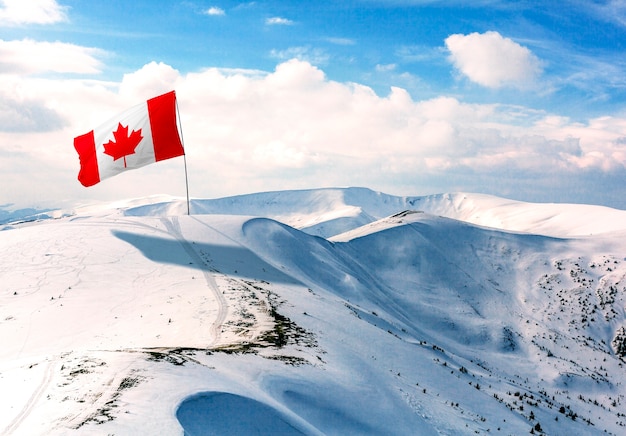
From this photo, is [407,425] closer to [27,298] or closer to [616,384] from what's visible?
[27,298]

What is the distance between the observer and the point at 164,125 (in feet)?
100

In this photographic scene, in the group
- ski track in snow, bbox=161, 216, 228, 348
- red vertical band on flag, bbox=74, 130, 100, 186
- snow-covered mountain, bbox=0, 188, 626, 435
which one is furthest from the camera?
red vertical band on flag, bbox=74, 130, 100, 186

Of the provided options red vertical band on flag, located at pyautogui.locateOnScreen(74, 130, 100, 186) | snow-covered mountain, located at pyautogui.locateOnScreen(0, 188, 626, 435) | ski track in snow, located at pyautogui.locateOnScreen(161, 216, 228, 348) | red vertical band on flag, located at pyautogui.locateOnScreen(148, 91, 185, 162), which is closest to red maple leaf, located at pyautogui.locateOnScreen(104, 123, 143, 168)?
red vertical band on flag, located at pyautogui.locateOnScreen(148, 91, 185, 162)

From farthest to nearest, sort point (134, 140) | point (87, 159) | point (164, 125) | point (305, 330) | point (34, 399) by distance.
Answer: point (87, 159), point (164, 125), point (134, 140), point (305, 330), point (34, 399)

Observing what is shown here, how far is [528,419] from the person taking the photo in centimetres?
1792

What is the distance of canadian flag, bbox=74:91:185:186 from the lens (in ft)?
99.6

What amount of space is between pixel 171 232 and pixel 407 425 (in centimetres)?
3188

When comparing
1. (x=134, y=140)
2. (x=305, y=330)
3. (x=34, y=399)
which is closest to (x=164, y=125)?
(x=134, y=140)

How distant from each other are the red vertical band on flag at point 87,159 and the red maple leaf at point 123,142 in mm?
1657

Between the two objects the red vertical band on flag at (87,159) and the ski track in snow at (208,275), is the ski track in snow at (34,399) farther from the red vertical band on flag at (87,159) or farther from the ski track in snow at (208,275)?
the red vertical band on flag at (87,159)

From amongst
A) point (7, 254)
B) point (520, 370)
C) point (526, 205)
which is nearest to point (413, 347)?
point (520, 370)

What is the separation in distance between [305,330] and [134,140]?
744 inches

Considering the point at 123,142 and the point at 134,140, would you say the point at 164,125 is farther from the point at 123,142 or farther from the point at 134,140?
the point at 123,142

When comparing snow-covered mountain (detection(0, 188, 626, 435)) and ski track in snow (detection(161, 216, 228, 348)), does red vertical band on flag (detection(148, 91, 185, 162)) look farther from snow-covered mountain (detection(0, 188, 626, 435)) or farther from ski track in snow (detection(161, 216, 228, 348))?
ski track in snow (detection(161, 216, 228, 348))
